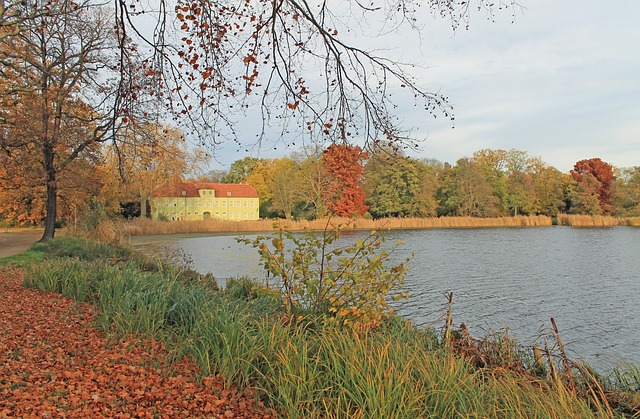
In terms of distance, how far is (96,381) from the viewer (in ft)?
13.6

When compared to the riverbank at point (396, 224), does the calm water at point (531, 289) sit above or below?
below

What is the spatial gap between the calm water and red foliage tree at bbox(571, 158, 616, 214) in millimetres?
39118

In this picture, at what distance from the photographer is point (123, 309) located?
219 inches

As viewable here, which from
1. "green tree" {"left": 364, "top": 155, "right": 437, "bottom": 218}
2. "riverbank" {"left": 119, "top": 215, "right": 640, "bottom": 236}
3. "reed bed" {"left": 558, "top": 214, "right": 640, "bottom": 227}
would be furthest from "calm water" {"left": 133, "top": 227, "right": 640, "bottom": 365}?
"reed bed" {"left": 558, "top": 214, "right": 640, "bottom": 227}

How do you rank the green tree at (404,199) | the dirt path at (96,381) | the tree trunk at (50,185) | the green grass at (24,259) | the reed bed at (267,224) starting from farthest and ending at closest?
the green tree at (404,199)
the reed bed at (267,224)
the tree trunk at (50,185)
the green grass at (24,259)
the dirt path at (96,381)

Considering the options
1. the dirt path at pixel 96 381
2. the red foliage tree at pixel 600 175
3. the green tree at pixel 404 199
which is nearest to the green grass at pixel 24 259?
the dirt path at pixel 96 381

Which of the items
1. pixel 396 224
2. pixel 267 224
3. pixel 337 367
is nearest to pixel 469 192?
pixel 396 224

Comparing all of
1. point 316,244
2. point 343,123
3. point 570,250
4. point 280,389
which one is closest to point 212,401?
point 280,389

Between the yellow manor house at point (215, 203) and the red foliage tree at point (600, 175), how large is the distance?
147 feet

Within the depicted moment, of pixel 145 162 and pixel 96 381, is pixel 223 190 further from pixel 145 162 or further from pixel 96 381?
pixel 96 381

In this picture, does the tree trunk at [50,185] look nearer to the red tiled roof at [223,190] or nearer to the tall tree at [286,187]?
the tall tree at [286,187]

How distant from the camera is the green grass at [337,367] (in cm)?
355

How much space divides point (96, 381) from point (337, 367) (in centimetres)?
205

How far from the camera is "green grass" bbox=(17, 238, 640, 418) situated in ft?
11.6
